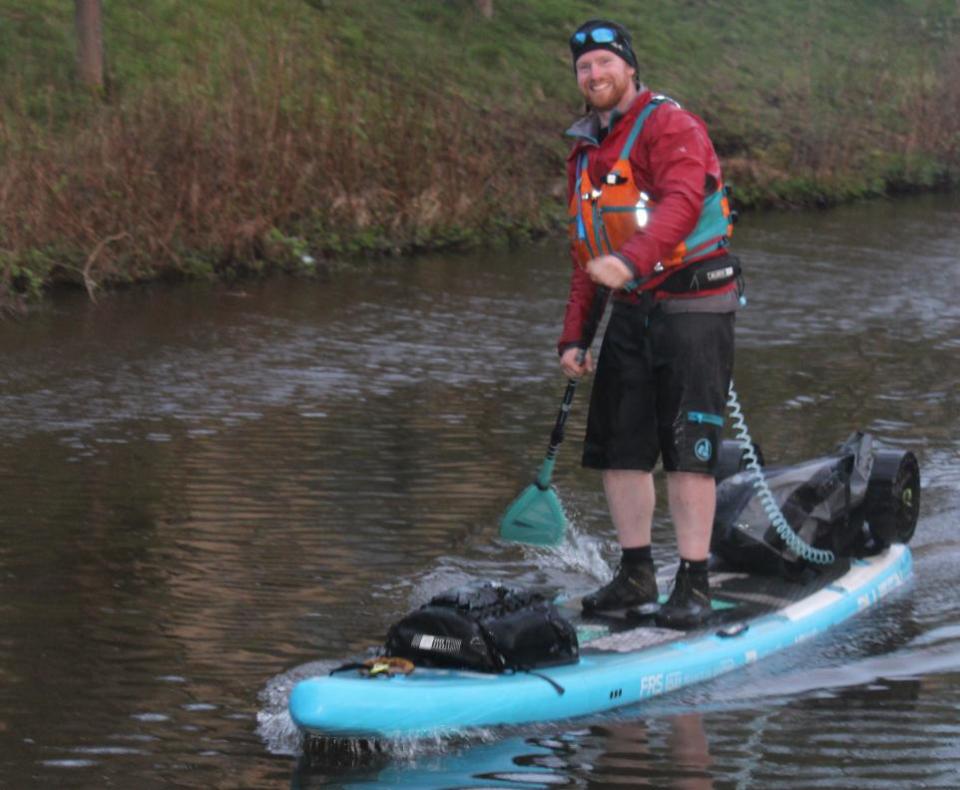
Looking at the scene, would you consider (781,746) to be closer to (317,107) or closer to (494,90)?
(317,107)

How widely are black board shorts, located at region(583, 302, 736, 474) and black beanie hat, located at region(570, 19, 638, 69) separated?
84cm

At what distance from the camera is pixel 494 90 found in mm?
24953

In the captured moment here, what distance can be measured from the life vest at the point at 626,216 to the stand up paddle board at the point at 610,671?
47.1 inches

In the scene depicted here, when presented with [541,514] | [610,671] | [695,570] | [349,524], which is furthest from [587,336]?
[349,524]

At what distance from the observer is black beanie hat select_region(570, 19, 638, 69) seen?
20.0 feet

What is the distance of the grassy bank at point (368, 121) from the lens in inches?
603

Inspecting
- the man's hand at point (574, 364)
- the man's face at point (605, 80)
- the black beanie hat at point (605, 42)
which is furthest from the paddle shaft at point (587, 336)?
the black beanie hat at point (605, 42)

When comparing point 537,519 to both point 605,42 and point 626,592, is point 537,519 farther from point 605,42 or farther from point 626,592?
point 605,42

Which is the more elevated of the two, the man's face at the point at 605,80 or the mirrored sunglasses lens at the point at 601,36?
the mirrored sunglasses lens at the point at 601,36

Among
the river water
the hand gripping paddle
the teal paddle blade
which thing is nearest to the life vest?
the hand gripping paddle

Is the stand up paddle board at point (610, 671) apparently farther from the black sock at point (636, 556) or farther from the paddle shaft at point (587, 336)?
the paddle shaft at point (587, 336)

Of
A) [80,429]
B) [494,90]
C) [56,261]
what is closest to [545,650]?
[80,429]

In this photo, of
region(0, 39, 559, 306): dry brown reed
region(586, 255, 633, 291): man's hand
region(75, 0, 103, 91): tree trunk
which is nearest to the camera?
region(586, 255, 633, 291): man's hand

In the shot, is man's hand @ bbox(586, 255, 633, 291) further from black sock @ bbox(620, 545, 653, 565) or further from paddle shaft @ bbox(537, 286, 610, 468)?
black sock @ bbox(620, 545, 653, 565)
